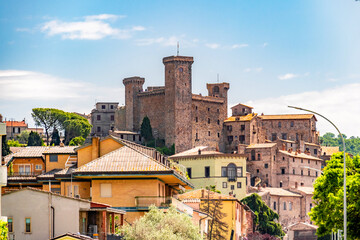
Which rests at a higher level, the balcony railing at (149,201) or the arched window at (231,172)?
the balcony railing at (149,201)

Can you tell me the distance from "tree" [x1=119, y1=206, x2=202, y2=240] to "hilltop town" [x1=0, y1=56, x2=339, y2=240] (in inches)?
51.3

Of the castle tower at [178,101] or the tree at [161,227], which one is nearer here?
the tree at [161,227]

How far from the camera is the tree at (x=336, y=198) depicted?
51.7 m

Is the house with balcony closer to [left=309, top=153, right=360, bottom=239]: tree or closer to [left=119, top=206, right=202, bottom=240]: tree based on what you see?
[left=119, top=206, right=202, bottom=240]: tree

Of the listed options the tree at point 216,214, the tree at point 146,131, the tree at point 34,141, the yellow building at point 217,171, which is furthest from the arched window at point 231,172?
the tree at point 216,214

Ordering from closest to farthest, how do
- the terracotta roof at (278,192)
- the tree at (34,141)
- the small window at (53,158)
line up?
1. the small window at (53,158)
2. the terracotta roof at (278,192)
3. the tree at (34,141)

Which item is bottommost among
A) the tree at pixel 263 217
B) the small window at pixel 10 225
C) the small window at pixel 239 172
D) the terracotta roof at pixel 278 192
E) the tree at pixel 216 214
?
the tree at pixel 263 217

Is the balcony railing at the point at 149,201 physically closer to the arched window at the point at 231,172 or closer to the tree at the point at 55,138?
the arched window at the point at 231,172

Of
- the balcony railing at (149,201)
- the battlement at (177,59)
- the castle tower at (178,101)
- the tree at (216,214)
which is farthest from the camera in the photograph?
the battlement at (177,59)

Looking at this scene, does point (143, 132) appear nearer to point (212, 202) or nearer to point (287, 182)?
point (287, 182)

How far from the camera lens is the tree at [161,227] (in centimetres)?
3931

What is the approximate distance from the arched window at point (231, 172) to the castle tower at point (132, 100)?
3919 centimetres

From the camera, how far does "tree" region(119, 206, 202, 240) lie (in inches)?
1548

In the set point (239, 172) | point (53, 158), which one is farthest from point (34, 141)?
point (53, 158)
